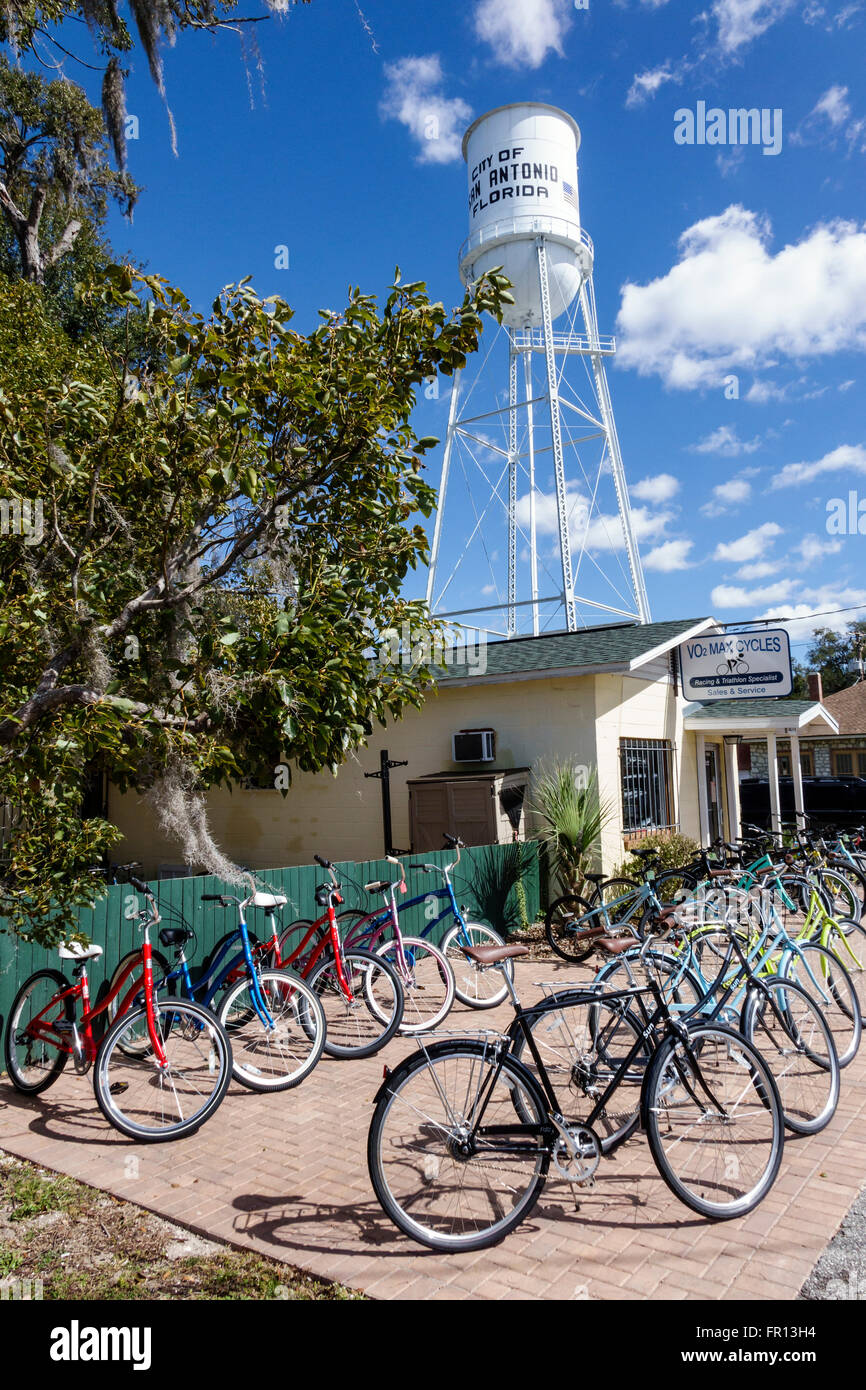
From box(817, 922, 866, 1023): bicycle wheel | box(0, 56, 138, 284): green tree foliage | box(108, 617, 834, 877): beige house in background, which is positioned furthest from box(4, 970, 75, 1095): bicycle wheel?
box(0, 56, 138, 284): green tree foliage

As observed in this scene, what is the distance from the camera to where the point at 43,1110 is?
5.33 metres

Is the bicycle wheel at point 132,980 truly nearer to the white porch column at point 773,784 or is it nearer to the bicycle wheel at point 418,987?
the bicycle wheel at point 418,987

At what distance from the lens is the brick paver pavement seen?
3367mm

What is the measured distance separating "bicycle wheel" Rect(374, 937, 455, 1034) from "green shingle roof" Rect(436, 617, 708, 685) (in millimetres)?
4694

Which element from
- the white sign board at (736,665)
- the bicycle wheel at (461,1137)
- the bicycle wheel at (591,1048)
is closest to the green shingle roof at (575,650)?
the white sign board at (736,665)

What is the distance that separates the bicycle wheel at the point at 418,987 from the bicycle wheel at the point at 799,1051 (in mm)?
2651

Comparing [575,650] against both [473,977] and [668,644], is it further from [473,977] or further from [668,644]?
[473,977]

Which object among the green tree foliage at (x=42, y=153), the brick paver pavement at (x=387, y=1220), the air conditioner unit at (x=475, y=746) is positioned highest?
the green tree foliage at (x=42, y=153)

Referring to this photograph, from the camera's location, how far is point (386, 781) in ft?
41.5

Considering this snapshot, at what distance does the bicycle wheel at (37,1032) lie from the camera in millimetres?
5469

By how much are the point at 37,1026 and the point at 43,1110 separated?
1.59ft

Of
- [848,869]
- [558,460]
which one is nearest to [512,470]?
[558,460]
